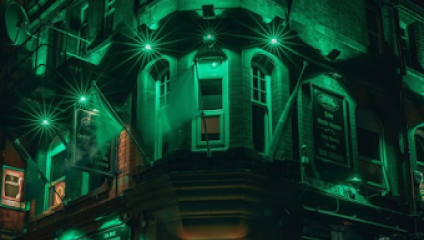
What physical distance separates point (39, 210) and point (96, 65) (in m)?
5.41

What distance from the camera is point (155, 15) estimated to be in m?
15.4

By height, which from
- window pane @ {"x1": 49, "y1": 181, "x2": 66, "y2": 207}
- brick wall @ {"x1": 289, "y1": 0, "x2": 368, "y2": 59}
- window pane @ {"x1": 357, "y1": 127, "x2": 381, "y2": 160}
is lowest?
window pane @ {"x1": 49, "y1": 181, "x2": 66, "y2": 207}

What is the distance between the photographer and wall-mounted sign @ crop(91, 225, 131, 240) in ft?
50.0

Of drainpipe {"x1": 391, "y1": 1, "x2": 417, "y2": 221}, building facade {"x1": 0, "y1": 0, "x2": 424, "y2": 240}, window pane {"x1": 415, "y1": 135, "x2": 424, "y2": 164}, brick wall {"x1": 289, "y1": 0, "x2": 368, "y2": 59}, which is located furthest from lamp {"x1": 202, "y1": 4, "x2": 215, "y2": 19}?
window pane {"x1": 415, "y1": 135, "x2": 424, "y2": 164}

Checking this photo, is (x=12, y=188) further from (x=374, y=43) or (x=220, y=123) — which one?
(x=374, y=43)

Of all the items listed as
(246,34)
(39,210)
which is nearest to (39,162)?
(39,210)

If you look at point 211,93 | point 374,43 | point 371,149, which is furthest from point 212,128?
point 374,43

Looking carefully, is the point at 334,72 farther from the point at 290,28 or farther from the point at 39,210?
the point at 39,210

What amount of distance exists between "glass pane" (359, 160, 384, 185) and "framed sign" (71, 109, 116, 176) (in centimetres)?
656

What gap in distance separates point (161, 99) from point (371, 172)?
605 cm

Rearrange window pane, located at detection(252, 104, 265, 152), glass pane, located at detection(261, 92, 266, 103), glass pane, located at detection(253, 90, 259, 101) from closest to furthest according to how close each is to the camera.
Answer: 1. window pane, located at detection(252, 104, 265, 152)
2. glass pane, located at detection(253, 90, 259, 101)
3. glass pane, located at detection(261, 92, 266, 103)

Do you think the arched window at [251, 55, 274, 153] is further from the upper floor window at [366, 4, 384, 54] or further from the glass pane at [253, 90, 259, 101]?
the upper floor window at [366, 4, 384, 54]

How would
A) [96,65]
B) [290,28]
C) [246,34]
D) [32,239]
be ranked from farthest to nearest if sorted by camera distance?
[32,239], [96,65], [290,28], [246,34]

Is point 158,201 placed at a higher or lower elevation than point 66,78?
lower
